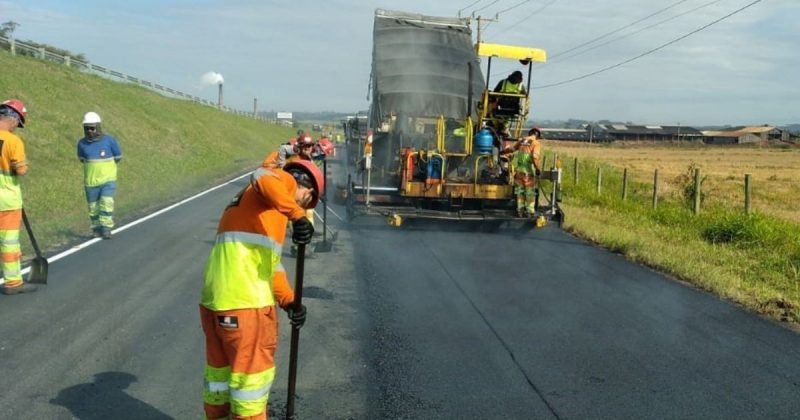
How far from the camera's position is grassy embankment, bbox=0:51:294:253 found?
47.2ft

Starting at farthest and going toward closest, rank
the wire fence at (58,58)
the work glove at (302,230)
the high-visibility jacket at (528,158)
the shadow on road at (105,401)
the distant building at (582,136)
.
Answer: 1. the distant building at (582,136)
2. the wire fence at (58,58)
3. the high-visibility jacket at (528,158)
4. the shadow on road at (105,401)
5. the work glove at (302,230)

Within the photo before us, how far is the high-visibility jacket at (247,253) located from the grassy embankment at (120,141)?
22.8 ft

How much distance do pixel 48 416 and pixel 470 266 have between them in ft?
20.2

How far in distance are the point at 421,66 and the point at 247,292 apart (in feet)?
38.9

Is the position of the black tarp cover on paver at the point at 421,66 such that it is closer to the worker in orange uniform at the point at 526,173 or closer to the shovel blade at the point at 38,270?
the worker in orange uniform at the point at 526,173

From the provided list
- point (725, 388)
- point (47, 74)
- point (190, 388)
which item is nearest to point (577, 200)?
point (725, 388)

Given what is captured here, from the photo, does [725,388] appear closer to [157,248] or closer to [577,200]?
[157,248]

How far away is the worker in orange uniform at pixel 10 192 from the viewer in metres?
7.26

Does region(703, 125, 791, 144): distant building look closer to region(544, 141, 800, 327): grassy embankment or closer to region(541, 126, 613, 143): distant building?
region(541, 126, 613, 143): distant building

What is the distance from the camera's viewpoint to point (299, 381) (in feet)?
16.8

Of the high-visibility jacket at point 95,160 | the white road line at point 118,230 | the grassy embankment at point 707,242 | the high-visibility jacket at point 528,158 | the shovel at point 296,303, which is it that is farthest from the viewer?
the high-visibility jacket at point 528,158

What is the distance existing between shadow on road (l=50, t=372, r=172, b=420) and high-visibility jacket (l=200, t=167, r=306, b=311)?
1.31m

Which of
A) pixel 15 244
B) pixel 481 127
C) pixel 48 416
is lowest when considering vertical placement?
pixel 48 416

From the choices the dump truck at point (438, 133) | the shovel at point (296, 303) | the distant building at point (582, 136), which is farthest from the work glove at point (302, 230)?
the distant building at point (582, 136)
